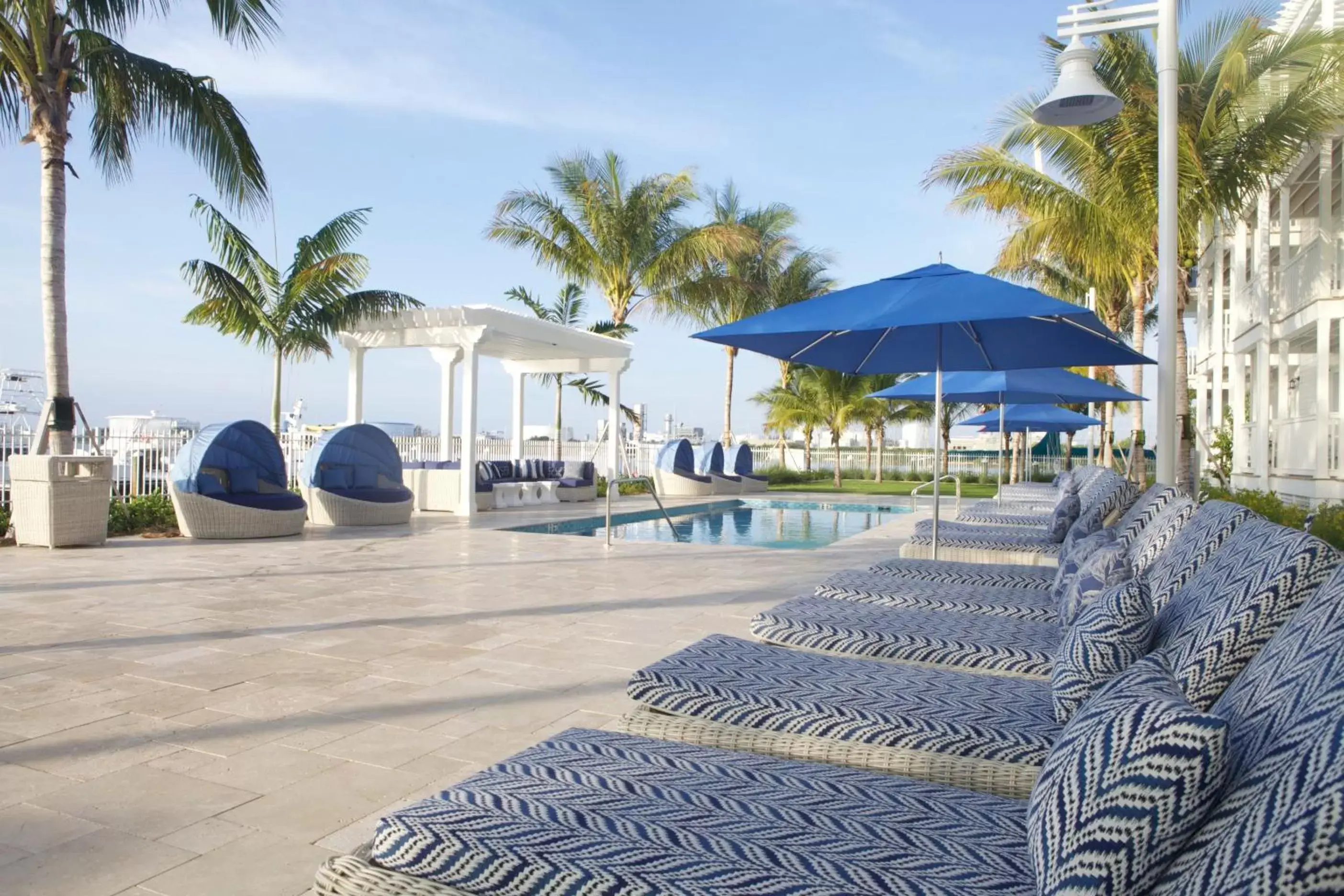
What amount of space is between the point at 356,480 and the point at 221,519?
259 centimetres

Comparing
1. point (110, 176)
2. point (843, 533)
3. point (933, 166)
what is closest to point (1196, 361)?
point (933, 166)

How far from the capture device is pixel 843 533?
44.6 ft

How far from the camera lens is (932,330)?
7.42m

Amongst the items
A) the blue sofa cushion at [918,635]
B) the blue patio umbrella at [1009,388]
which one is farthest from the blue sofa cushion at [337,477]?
the blue sofa cushion at [918,635]

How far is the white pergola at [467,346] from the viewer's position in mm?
14070

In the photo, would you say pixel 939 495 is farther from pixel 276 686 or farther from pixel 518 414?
pixel 518 414

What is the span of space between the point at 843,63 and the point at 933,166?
9.59 ft

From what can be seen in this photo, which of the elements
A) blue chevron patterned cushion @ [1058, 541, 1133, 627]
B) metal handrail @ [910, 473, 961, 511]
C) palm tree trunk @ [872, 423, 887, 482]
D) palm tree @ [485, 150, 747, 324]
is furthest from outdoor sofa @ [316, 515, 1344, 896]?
→ palm tree trunk @ [872, 423, 887, 482]

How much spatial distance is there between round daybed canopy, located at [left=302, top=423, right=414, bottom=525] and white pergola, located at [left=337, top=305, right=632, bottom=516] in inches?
55.9

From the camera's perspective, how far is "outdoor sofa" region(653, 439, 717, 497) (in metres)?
19.8

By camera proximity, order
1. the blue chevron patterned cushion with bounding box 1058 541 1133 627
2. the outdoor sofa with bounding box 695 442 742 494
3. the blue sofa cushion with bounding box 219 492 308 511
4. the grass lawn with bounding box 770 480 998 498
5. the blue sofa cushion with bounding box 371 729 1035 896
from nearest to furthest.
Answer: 1. the blue sofa cushion with bounding box 371 729 1035 896
2. the blue chevron patterned cushion with bounding box 1058 541 1133 627
3. the blue sofa cushion with bounding box 219 492 308 511
4. the outdoor sofa with bounding box 695 442 742 494
5. the grass lawn with bounding box 770 480 998 498

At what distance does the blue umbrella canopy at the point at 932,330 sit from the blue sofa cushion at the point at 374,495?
23.3ft

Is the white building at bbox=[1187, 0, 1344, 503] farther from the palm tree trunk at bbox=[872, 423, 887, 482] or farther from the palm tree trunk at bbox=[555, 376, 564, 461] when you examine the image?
the palm tree trunk at bbox=[555, 376, 564, 461]

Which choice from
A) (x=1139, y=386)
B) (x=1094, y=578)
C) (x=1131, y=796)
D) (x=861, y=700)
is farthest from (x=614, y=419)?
(x=1131, y=796)
